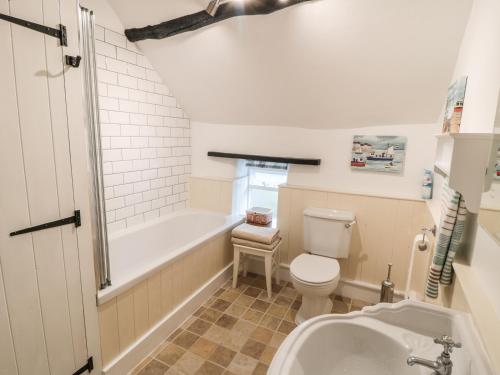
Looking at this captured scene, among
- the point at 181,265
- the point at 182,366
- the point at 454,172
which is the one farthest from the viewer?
the point at 181,265

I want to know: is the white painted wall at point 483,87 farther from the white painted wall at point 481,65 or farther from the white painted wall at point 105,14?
the white painted wall at point 105,14

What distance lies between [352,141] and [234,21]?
4.68ft

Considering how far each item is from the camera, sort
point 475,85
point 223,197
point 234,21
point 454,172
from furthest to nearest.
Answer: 1. point 223,197
2. point 234,21
3. point 475,85
4. point 454,172

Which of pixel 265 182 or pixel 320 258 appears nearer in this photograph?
pixel 320 258

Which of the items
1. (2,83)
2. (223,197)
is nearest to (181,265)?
(223,197)

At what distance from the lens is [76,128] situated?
142cm

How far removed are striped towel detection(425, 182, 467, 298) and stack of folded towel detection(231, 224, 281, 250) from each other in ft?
4.70

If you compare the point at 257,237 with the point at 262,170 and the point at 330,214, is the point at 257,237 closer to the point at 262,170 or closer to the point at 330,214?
the point at 330,214

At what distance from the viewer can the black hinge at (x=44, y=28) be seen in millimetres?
1133

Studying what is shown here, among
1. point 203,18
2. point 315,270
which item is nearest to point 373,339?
point 315,270

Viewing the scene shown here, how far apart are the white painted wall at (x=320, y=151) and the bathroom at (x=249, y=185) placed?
0.05ft

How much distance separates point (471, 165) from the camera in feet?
3.40

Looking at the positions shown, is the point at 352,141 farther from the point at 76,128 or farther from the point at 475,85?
the point at 76,128

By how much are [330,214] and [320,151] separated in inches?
25.2
